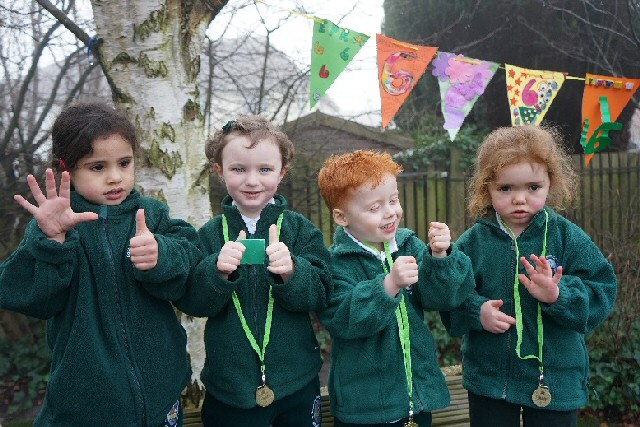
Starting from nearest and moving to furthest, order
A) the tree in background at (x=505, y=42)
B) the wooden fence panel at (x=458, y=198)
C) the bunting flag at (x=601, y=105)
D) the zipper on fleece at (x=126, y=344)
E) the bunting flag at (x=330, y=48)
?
1. the zipper on fleece at (x=126, y=344)
2. the bunting flag at (x=330, y=48)
3. the bunting flag at (x=601, y=105)
4. the wooden fence panel at (x=458, y=198)
5. the tree in background at (x=505, y=42)

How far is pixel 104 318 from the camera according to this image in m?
1.75

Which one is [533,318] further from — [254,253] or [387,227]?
[254,253]

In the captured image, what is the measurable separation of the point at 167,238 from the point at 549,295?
1.35 metres

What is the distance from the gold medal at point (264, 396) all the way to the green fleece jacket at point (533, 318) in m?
0.77

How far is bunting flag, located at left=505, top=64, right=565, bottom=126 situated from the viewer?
13.2 ft

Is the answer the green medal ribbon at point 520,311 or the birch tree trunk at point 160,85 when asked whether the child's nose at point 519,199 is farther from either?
the birch tree trunk at point 160,85

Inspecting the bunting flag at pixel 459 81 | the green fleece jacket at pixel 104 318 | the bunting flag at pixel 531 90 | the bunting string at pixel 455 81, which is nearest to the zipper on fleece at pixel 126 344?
the green fleece jacket at pixel 104 318

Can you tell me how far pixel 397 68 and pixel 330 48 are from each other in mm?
549

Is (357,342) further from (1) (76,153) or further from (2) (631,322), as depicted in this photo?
(2) (631,322)

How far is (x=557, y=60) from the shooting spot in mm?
8086

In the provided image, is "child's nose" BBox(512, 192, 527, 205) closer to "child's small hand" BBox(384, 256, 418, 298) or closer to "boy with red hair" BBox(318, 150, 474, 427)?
"boy with red hair" BBox(318, 150, 474, 427)

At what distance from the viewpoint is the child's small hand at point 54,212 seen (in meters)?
1.59

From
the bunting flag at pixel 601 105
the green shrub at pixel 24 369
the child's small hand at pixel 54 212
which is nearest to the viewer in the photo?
the child's small hand at pixel 54 212

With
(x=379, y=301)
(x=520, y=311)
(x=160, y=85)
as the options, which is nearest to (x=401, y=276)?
(x=379, y=301)
